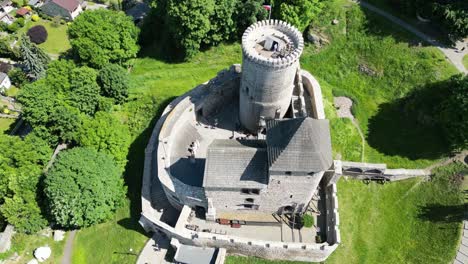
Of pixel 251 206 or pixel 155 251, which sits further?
pixel 155 251

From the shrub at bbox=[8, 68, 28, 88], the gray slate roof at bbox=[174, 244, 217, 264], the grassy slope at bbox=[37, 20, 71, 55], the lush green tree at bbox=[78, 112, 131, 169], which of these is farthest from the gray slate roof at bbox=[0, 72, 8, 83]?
the gray slate roof at bbox=[174, 244, 217, 264]

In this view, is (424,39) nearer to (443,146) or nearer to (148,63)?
(443,146)

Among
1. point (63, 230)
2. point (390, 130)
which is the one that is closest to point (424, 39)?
point (390, 130)

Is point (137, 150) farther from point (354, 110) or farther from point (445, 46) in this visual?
point (445, 46)

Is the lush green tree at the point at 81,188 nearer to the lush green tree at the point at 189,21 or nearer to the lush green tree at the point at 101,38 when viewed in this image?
the lush green tree at the point at 101,38

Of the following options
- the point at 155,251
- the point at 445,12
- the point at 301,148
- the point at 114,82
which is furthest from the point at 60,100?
the point at 445,12

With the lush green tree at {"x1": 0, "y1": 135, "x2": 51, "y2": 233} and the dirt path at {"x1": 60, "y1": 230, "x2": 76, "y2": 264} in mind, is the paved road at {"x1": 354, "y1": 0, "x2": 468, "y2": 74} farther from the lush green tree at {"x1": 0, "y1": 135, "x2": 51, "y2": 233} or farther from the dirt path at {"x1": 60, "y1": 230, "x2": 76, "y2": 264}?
the lush green tree at {"x1": 0, "y1": 135, "x2": 51, "y2": 233}

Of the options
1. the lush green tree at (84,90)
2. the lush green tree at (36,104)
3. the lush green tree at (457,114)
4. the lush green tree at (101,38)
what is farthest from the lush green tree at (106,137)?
the lush green tree at (457,114)
